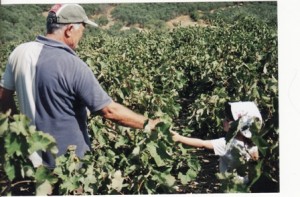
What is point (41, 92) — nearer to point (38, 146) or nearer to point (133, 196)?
point (38, 146)

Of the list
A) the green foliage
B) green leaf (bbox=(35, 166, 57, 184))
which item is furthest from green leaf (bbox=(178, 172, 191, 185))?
the green foliage

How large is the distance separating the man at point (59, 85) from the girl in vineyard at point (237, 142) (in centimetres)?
32

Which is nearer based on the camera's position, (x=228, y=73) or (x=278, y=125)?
(x=278, y=125)

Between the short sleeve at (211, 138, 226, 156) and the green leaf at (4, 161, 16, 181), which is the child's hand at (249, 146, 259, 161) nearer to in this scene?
the short sleeve at (211, 138, 226, 156)

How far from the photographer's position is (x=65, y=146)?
2016 millimetres

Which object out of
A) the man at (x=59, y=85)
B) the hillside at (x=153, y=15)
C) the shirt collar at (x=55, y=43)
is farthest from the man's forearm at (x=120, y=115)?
the hillside at (x=153, y=15)

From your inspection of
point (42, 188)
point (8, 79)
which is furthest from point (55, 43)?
point (42, 188)

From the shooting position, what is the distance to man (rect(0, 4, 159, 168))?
1.91m

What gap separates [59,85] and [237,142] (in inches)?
39.5

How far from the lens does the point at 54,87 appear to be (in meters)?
1.93

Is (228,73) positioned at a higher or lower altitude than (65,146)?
higher

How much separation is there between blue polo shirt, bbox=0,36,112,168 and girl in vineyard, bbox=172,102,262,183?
1.62ft

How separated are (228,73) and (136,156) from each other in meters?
2.56
